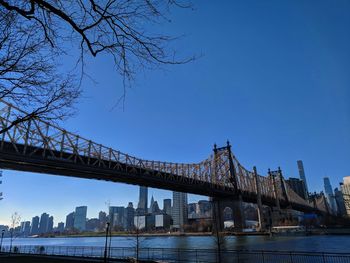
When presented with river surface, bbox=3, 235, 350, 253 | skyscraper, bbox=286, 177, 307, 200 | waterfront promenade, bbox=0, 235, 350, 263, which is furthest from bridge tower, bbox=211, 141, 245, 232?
skyscraper, bbox=286, 177, 307, 200

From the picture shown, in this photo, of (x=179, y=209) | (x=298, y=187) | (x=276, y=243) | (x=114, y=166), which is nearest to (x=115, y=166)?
(x=114, y=166)

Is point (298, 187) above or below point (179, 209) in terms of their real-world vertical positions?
above

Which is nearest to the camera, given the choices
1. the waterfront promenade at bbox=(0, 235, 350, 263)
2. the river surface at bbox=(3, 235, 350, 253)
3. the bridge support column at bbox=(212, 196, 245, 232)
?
the waterfront promenade at bbox=(0, 235, 350, 263)

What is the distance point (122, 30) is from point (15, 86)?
3.43 metres

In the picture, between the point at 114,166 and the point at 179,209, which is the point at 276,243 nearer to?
the point at 114,166

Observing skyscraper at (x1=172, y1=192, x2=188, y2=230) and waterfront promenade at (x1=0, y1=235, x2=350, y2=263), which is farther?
skyscraper at (x1=172, y1=192, x2=188, y2=230)

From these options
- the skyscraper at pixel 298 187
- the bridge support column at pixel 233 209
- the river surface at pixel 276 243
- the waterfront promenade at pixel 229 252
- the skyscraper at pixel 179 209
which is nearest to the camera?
the waterfront promenade at pixel 229 252

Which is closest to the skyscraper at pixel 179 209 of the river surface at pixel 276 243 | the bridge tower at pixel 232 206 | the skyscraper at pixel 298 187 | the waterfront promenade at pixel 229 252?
the skyscraper at pixel 298 187

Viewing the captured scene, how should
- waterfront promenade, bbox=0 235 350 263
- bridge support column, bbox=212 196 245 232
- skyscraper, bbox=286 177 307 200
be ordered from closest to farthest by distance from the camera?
waterfront promenade, bbox=0 235 350 263 < bridge support column, bbox=212 196 245 232 < skyscraper, bbox=286 177 307 200

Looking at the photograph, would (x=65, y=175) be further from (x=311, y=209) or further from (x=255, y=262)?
(x=311, y=209)

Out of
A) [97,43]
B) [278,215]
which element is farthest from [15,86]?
[278,215]

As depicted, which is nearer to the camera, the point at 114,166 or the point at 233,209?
the point at 114,166

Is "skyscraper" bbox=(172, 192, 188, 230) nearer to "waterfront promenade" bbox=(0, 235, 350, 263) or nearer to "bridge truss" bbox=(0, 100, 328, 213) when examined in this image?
"bridge truss" bbox=(0, 100, 328, 213)

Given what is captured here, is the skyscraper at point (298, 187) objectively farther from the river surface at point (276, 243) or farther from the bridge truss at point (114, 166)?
the river surface at point (276, 243)
